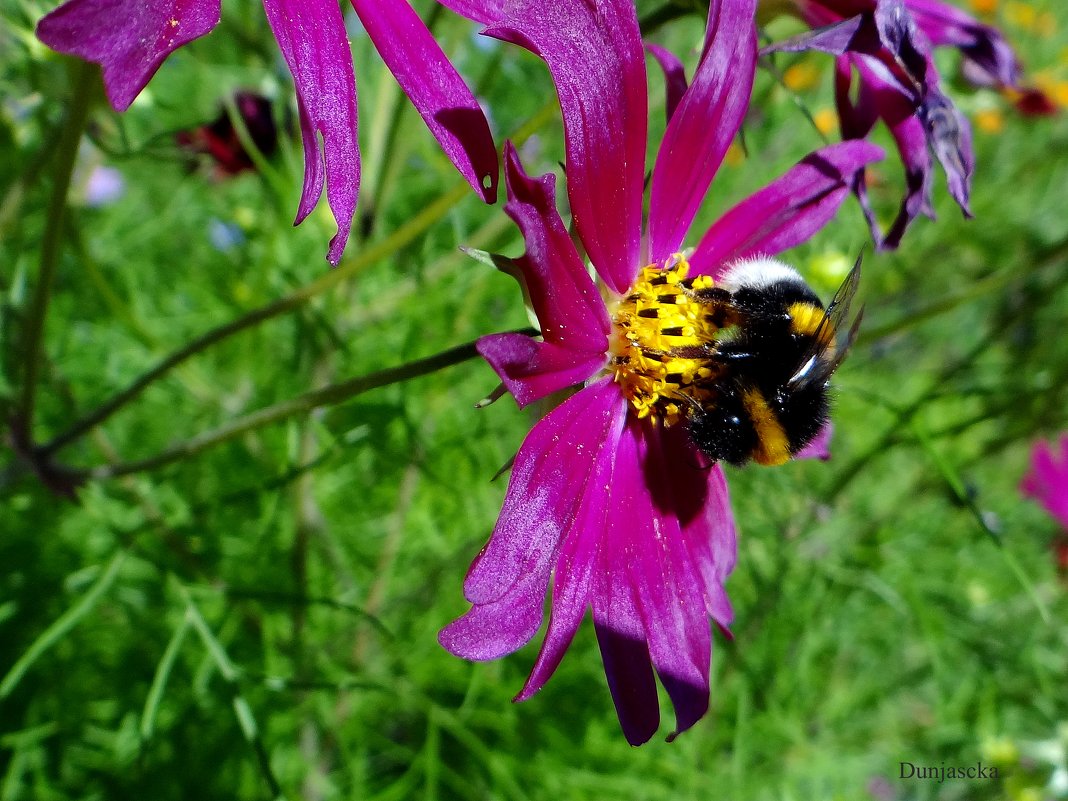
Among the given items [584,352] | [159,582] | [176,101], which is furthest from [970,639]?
[176,101]

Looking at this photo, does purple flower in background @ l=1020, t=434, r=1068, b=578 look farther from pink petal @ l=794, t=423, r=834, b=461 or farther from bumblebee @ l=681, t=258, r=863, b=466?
bumblebee @ l=681, t=258, r=863, b=466

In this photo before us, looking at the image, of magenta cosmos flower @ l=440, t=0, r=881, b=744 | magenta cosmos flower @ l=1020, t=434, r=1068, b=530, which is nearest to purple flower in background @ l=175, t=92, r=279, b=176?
magenta cosmos flower @ l=440, t=0, r=881, b=744

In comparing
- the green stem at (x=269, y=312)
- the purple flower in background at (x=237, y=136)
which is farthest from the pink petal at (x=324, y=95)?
the purple flower in background at (x=237, y=136)

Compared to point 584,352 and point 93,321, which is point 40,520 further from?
point 584,352

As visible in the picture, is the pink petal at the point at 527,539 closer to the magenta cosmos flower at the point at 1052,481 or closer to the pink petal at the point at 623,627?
the pink petal at the point at 623,627

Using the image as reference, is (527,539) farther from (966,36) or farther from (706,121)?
(966,36)
